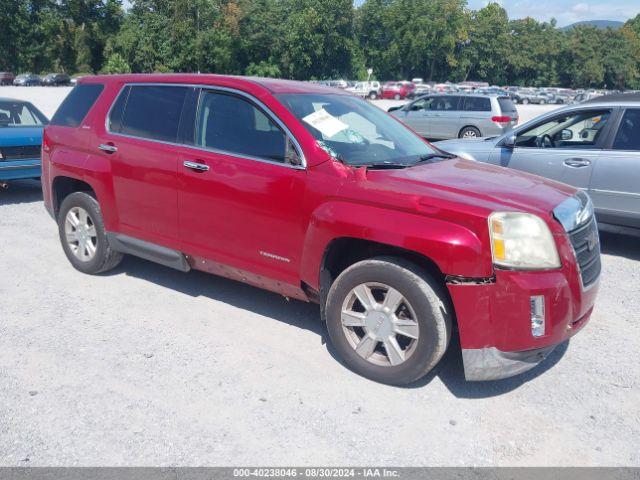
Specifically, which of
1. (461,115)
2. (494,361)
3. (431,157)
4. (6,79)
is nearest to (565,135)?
(431,157)

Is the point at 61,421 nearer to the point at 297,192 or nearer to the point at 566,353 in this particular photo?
the point at 297,192

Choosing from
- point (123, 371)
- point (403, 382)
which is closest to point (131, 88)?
point (123, 371)

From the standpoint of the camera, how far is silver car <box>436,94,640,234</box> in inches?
258

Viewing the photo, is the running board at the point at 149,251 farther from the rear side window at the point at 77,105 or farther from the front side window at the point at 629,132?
the front side window at the point at 629,132

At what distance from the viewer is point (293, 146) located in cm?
414

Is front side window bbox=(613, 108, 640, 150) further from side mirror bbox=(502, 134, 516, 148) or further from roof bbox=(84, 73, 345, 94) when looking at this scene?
roof bbox=(84, 73, 345, 94)

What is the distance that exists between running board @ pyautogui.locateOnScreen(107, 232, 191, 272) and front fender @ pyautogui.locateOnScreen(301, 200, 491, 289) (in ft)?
4.23

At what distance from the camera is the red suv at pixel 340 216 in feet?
11.2

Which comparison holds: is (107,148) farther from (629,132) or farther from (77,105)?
(629,132)

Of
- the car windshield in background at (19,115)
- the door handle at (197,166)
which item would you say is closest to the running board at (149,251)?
the door handle at (197,166)

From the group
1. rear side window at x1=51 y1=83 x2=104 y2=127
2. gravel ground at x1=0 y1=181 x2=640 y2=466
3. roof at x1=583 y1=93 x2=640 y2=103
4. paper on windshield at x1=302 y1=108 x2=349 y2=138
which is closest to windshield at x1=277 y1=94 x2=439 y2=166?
paper on windshield at x1=302 y1=108 x2=349 y2=138

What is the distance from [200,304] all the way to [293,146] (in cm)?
175

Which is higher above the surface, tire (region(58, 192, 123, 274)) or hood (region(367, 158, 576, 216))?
hood (region(367, 158, 576, 216))

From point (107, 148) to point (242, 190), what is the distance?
64.6 inches
